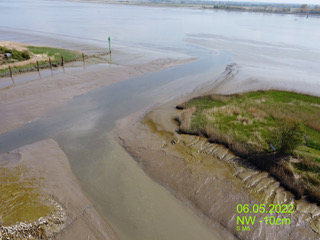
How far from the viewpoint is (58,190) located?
10.7 metres

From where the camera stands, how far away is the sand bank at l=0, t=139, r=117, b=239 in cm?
887

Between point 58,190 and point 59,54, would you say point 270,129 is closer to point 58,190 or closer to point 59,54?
point 58,190

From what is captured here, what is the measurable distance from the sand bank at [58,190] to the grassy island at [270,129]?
25.4 feet

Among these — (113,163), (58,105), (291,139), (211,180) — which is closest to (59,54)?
(58,105)

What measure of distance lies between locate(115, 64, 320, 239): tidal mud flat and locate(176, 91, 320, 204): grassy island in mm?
594

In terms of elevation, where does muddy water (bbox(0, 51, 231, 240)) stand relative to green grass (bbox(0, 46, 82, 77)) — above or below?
below

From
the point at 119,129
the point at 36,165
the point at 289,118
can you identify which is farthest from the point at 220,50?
the point at 36,165

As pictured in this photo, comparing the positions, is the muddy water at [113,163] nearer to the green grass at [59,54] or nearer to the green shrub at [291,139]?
the green shrub at [291,139]

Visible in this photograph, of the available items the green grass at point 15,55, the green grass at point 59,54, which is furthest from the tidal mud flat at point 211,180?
the green grass at point 15,55

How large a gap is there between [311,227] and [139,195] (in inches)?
275

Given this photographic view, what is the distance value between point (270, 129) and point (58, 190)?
41.7ft

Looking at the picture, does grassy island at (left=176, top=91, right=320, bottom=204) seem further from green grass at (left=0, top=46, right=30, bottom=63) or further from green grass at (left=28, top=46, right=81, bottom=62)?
green grass at (left=0, top=46, right=30, bottom=63)

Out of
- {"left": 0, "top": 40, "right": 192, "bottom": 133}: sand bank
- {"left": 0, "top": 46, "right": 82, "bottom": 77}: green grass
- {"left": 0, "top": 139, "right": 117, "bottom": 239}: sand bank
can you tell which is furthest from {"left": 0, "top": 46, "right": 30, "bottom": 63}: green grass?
{"left": 0, "top": 139, "right": 117, "bottom": 239}: sand bank

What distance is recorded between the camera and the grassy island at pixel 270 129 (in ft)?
36.6
